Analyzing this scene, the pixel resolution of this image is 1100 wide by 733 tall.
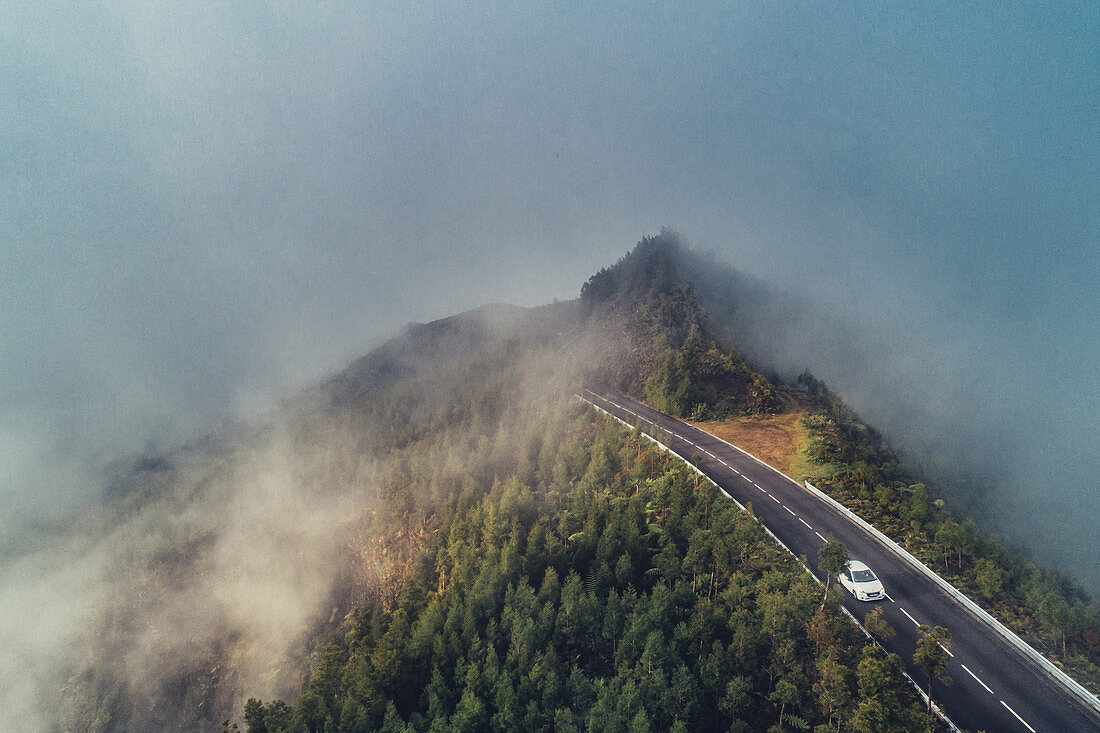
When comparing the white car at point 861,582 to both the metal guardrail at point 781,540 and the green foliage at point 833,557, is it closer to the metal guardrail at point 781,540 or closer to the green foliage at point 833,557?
the metal guardrail at point 781,540

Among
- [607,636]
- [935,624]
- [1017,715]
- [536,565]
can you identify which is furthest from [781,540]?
[536,565]

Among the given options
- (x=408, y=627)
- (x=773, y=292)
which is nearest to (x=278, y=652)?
(x=408, y=627)

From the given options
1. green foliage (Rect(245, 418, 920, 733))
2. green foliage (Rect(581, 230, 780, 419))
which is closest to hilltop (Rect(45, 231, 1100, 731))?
green foliage (Rect(245, 418, 920, 733))

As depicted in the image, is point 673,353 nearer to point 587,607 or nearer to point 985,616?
point 587,607

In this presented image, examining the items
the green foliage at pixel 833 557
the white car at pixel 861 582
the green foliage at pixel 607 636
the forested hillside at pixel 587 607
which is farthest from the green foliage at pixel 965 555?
the forested hillside at pixel 587 607

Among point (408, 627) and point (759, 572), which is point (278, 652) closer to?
point (408, 627)
